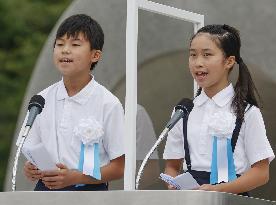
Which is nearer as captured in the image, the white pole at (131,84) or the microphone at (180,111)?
the microphone at (180,111)

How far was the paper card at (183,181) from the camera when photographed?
554 centimetres

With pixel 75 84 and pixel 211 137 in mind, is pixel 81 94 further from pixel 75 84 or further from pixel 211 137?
pixel 211 137

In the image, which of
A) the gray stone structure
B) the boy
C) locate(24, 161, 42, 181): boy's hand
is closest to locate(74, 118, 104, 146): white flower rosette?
the boy

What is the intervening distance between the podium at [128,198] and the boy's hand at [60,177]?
45 centimetres

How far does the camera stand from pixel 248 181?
5.71 metres

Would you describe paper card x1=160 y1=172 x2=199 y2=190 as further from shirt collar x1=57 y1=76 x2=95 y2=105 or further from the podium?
shirt collar x1=57 y1=76 x2=95 y2=105

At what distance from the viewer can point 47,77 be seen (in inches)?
314

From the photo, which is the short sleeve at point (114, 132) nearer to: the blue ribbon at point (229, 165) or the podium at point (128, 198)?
the blue ribbon at point (229, 165)

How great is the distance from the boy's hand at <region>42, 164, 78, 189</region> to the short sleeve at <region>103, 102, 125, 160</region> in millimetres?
238

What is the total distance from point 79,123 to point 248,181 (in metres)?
0.80

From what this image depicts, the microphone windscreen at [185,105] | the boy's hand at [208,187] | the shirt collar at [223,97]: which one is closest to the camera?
the boy's hand at [208,187]

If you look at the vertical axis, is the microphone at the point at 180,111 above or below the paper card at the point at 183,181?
above

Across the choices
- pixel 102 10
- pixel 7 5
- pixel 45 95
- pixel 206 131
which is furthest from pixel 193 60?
pixel 7 5

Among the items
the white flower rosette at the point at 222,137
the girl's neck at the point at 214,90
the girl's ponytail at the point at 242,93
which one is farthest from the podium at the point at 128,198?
the girl's neck at the point at 214,90
